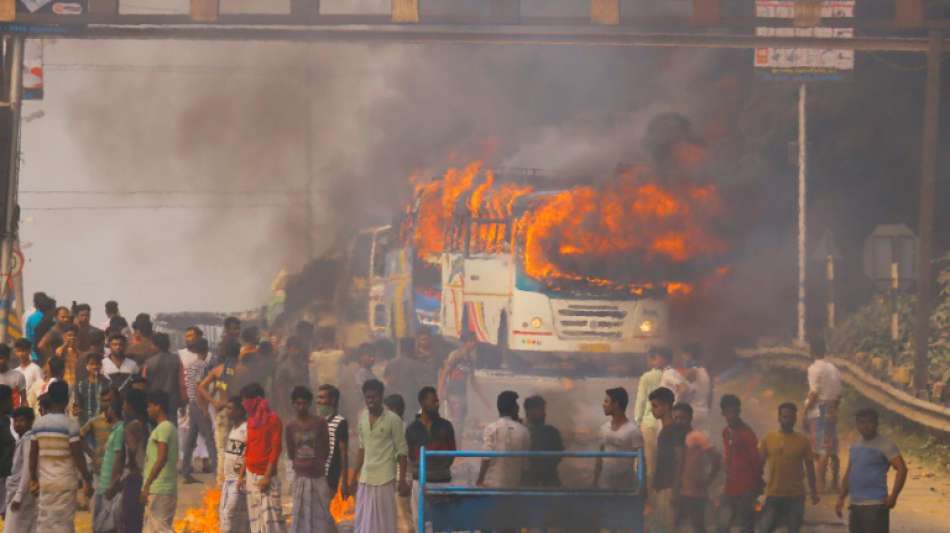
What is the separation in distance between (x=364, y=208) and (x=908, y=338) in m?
25.8

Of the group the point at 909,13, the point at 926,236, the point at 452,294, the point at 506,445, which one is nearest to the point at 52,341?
the point at 506,445

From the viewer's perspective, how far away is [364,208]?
5003 cm

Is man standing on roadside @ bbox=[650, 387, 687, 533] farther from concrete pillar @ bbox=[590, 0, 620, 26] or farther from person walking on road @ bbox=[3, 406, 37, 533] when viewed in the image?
concrete pillar @ bbox=[590, 0, 620, 26]

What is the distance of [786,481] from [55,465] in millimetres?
5463

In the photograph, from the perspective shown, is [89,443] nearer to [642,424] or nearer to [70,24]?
[642,424]

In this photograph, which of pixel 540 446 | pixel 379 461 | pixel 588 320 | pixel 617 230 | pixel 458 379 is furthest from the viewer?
pixel 588 320

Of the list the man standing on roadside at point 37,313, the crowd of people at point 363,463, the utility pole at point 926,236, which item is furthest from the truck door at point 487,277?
the crowd of people at point 363,463

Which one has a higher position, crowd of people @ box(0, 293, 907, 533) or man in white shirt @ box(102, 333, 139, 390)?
man in white shirt @ box(102, 333, 139, 390)

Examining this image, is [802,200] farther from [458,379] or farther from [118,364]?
[118,364]

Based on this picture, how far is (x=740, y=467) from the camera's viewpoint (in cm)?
1323

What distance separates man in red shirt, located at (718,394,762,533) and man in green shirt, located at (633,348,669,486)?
7.49ft

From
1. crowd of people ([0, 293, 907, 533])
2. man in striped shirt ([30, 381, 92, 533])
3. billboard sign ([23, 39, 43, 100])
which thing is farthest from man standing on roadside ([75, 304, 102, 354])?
billboard sign ([23, 39, 43, 100])

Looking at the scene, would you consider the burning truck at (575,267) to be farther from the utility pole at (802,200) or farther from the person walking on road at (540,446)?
the person walking on road at (540,446)

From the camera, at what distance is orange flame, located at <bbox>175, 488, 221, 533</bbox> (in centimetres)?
1463
